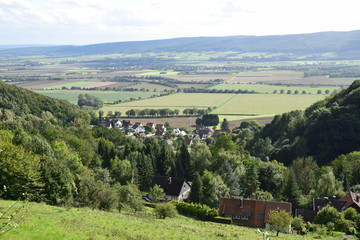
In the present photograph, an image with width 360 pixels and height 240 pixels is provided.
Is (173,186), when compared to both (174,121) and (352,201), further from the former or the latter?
(174,121)

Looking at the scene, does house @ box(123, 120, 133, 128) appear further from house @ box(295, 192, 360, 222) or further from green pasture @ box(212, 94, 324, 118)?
house @ box(295, 192, 360, 222)

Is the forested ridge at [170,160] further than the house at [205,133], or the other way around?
the house at [205,133]

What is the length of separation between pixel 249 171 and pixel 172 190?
1057 centimetres

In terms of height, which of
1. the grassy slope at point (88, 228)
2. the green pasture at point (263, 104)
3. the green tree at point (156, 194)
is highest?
the grassy slope at point (88, 228)

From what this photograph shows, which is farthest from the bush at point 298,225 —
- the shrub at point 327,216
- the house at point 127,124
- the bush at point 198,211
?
the house at point 127,124

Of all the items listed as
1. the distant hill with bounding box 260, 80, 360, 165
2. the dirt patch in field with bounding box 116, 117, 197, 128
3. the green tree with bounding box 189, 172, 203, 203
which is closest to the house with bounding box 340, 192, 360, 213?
the green tree with bounding box 189, 172, 203, 203

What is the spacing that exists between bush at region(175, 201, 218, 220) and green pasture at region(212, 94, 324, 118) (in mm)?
101245

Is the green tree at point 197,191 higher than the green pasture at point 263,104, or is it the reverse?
the green tree at point 197,191

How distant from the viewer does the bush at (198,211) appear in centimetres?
4356

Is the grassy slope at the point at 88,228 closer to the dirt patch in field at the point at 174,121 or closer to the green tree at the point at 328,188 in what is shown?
the green tree at the point at 328,188

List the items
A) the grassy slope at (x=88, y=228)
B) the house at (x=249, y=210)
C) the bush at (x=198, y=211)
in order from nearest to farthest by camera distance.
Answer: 1. the grassy slope at (x=88, y=228)
2. the bush at (x=198, y=211)
3. the house at (x=249, y=210)

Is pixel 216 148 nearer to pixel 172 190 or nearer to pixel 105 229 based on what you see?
pixel 172 190

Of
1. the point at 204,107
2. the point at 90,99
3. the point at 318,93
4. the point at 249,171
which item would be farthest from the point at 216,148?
the point at 318,93

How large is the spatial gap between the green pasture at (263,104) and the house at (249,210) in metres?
99.5
